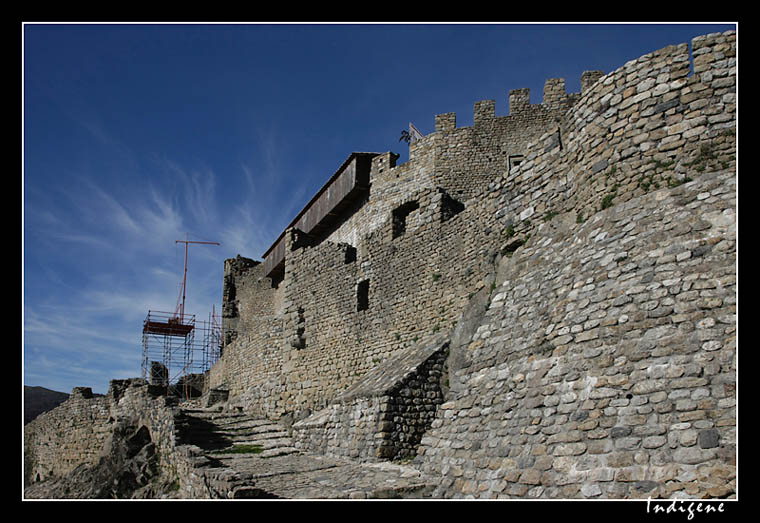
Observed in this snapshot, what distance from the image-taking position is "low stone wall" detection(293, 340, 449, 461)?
9977 millimetres

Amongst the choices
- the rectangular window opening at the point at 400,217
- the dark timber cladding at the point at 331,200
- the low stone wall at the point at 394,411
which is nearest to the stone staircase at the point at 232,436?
the low stone wall at the point at 394,411

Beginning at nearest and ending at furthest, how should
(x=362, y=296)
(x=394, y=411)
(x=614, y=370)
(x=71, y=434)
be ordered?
(x=614, y=370)
(x=394, y=411)
(x=362, y=296)
(x=71, y=434)

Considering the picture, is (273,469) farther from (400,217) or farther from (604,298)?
(400,217)

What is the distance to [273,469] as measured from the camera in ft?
35.4

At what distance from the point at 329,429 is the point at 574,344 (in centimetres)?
604

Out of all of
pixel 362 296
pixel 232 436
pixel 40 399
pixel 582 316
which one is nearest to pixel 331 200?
pixel 362 296

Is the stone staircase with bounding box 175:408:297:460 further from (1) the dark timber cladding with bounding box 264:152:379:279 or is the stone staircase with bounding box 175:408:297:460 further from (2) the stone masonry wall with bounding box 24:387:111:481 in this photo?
(1) the dark timber cladding with bounding box 264:152:379:279

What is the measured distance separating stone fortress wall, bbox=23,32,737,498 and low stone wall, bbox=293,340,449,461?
32mm

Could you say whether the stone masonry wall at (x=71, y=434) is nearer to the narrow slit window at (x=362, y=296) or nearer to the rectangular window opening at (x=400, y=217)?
the narrow slit window at (x=362, y=296)

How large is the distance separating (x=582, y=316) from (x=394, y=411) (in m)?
3.89

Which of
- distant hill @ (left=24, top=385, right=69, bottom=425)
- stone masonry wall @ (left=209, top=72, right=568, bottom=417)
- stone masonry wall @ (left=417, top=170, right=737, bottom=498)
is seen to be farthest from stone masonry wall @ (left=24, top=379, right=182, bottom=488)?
distant hill @ (left=24, top=385, right=69, bottom=425)

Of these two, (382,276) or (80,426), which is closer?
(382,276)

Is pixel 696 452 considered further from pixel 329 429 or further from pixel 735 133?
pixel 329 429

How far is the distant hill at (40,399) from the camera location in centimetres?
3612
